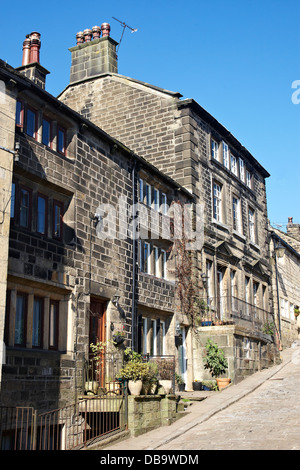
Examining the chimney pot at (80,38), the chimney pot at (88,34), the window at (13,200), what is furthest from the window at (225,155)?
the window at (13,200)

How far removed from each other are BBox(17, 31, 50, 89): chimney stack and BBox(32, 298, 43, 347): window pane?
271 inches

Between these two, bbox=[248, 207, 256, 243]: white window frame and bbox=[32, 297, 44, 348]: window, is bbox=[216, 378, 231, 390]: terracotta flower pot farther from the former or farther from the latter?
bbox=[248, 207, 256, 243]: white window frame

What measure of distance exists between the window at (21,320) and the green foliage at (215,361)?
27.7 feet

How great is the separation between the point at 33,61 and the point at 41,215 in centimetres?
594

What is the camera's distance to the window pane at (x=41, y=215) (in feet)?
42.3

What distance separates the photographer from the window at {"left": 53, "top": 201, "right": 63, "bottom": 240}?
530 inches

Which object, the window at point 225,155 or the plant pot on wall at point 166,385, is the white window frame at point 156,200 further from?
the window at point 225,155

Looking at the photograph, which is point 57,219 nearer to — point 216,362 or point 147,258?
point 147,258

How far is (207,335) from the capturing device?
19.4 metres

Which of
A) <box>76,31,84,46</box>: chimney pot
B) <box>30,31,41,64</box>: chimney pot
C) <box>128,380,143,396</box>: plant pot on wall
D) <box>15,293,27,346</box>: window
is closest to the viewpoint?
<box>15,293,27,346</box>: window

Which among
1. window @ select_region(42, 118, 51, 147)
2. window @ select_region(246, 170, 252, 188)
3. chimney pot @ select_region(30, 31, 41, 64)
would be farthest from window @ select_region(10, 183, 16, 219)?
window @ select_region(246, 170, 252, 188)

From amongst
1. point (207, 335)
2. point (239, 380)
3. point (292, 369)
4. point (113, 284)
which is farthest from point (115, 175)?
point (292, 369)

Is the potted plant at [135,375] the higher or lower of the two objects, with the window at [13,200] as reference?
lower
